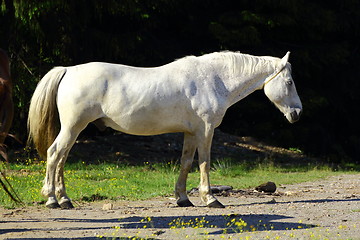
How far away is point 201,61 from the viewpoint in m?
9.68

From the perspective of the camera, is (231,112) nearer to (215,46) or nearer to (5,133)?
(215,46)

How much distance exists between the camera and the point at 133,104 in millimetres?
9102

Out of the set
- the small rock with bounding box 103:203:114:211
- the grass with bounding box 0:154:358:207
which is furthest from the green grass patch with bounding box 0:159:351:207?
the small rock with bounding box 103:203:114:211

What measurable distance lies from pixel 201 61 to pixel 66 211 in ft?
9.25

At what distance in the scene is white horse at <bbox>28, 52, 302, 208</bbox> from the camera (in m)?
8.95

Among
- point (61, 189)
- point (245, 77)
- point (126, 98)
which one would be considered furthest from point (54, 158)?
point (245, 77)

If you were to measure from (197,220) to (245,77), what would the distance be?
2642 mm

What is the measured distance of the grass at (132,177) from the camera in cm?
1061

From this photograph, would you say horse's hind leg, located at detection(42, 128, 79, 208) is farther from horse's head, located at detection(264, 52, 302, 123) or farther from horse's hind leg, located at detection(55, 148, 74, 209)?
horse's head, located at detection(264, 52, 302, 123)

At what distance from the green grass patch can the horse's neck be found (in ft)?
7.05

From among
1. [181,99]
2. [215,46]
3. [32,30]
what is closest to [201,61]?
[181,99]

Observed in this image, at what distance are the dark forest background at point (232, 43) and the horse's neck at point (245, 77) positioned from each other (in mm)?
6268

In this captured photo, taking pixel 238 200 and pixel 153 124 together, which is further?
pixel 238 200

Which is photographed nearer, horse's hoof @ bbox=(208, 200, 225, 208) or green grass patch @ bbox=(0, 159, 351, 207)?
horse's hoof @ bbox=(208, 200, 225, 208)
